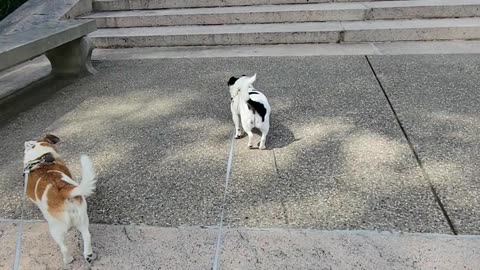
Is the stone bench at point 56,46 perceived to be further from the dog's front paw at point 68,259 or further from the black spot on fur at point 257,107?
the black spot on fur at point 257,107

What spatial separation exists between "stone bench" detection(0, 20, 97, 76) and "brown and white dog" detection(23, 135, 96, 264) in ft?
6.54

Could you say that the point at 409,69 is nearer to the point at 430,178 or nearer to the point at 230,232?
the point at 430,178

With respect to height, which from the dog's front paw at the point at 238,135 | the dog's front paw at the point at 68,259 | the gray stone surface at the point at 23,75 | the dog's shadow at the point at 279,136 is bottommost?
the gray stone surface at the point at 23,75

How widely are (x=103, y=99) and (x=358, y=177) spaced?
10.2ft

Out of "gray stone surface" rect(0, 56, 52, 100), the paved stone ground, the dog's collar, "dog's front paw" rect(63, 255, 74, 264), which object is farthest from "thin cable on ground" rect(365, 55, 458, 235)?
"gray stone surface" rect(0, 56, 52, 100)

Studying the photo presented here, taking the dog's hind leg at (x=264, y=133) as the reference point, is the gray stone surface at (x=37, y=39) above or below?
above

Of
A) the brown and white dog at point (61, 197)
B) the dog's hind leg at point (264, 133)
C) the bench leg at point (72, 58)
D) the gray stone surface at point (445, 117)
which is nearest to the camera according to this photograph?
the brown and white dog at point (61, 197)

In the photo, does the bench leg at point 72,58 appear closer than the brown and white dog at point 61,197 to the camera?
No

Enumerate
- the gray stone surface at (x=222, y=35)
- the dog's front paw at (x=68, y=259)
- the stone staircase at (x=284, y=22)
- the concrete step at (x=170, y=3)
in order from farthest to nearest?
the concrete step at (x=170, y=3), the gray stone surface at (x=222, y=35), the stone staircase at (x=284, y=22), the dog's front paw at (x=68, y=259)

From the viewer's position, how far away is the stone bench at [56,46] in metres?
3.73

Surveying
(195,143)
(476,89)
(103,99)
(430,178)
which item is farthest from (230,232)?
(476,89)

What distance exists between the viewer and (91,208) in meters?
2.61

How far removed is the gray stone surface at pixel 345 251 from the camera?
2.05 meters

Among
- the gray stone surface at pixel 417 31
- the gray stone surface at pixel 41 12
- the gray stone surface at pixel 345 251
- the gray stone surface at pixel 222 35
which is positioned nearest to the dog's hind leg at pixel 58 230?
the gray stone surface at pixel 345 251
